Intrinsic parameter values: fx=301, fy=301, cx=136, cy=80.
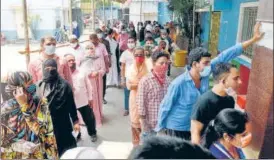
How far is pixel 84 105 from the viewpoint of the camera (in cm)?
328

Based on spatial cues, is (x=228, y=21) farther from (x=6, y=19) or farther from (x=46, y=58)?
(x=6, y=19)

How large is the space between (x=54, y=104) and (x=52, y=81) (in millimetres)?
181

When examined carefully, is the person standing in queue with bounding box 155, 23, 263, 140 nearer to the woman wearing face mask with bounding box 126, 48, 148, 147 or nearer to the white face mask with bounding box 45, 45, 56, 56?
the woman wearing face mask with bounding box 126, 48, 148, 147

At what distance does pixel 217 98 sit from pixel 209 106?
70 millimetres

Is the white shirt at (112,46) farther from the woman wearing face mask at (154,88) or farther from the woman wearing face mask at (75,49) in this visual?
the woman wearing face mask at (154,88)

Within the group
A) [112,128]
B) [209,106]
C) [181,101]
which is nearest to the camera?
[209,106]

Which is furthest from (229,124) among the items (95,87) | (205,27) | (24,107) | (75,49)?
(205,27)

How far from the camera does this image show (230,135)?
1242mm

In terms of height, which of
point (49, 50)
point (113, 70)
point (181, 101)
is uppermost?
point (49, 50)

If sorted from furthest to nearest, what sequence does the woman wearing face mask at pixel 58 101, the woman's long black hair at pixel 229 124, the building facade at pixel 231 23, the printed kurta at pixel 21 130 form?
the building facade at pixel 231 23 < the woman wearing face mask at pixel 58 101 < the printed kurta at pixel 21 130 < the woman's long black hair at pixel 229 124

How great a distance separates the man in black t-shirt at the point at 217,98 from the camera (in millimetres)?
1505

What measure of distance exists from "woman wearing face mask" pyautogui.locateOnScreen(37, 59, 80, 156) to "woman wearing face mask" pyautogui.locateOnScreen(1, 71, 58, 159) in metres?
0.44

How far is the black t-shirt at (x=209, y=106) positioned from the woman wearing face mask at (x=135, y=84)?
124 centimetres

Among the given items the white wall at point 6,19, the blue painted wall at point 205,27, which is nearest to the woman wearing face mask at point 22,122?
the white wall at point 6,19
